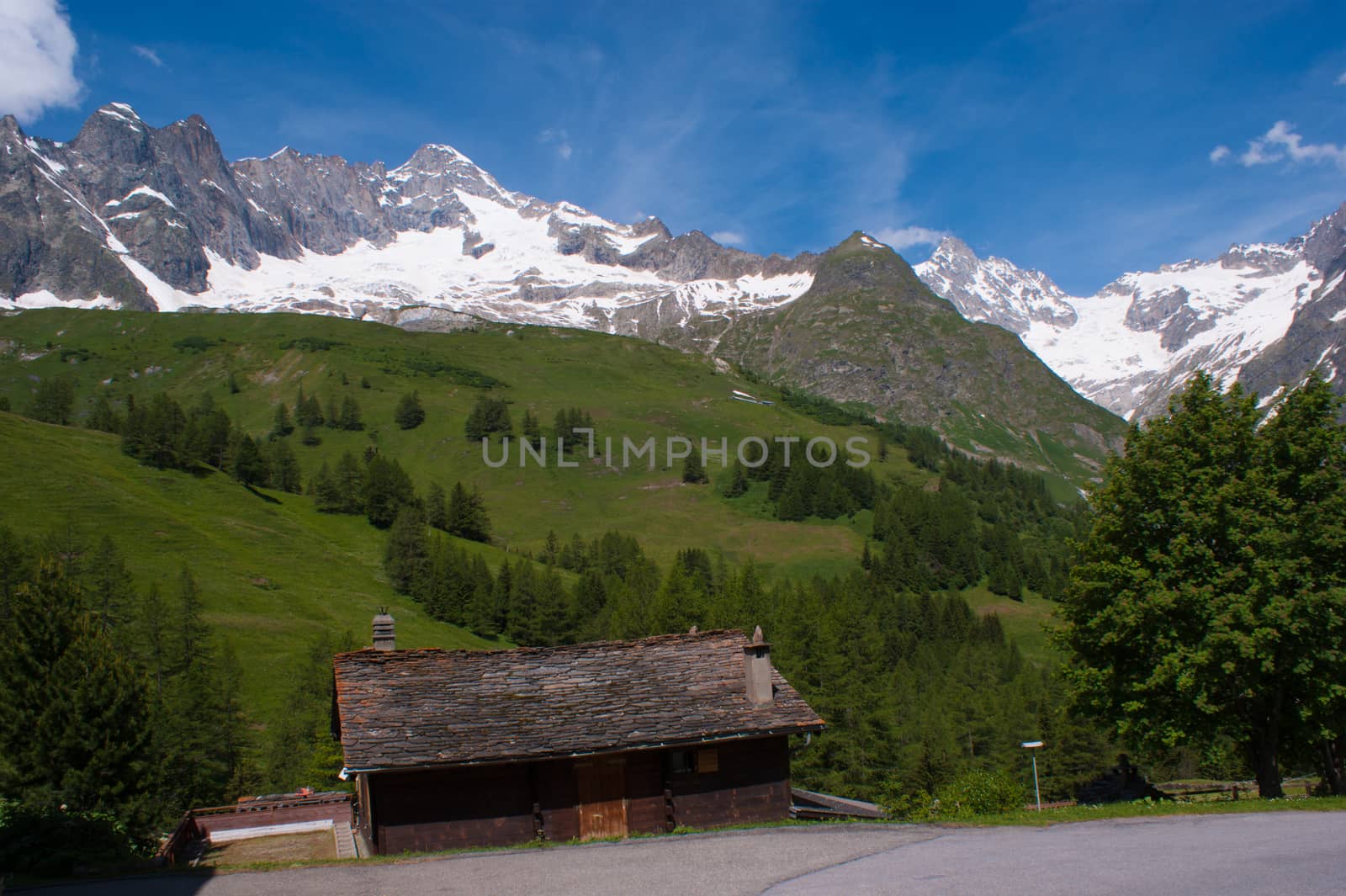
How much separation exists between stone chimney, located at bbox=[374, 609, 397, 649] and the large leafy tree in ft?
80.8

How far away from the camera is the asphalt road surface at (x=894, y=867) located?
51.9ft

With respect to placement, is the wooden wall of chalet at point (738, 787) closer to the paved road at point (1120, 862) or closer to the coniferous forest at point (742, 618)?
the paved road at point (1120, 862)

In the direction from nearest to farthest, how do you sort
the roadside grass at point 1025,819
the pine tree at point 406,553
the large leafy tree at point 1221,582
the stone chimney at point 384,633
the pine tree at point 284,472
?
the roadside grass at point 1025,819, the large leafy tree at point 1221,582, the stone chimney at point 384,633, the pine tree at point 406,553, the pine tree at point 284,472

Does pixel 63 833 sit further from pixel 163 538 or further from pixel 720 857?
pixel 163 538

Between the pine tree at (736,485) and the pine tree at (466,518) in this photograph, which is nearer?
the pine tree at (466,518)

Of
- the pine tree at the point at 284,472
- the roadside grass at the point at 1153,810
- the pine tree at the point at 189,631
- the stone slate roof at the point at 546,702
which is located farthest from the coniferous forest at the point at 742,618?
the stone slate roof at the point at 546,702

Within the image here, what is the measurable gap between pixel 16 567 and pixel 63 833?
6449 cm

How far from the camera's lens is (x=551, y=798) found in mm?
27203

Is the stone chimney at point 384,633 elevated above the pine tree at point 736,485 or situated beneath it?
situated beneath

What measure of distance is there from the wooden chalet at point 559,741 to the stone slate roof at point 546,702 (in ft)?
0.16

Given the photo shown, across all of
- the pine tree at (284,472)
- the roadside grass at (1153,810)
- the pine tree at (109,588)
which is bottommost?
the roadside grass at (1153,810)

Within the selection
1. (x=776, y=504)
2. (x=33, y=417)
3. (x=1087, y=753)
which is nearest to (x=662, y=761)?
(x=1087, y=753)

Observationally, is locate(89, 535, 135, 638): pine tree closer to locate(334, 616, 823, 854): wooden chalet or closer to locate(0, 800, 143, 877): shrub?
locate(334, 616, 823, 854): wooden chalet

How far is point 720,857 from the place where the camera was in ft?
66.0
